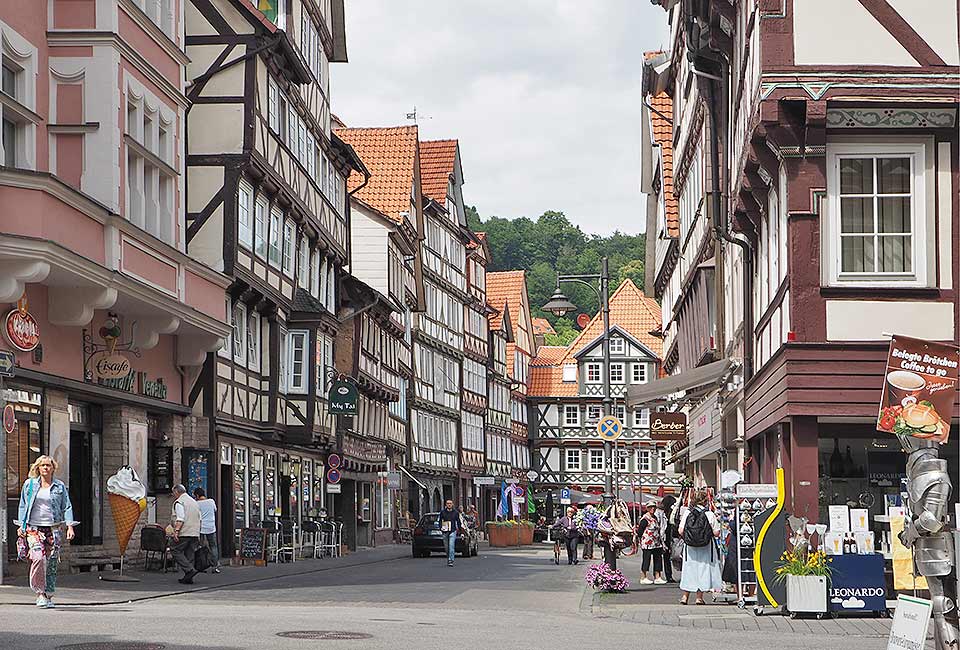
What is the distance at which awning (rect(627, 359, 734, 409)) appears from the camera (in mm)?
29203

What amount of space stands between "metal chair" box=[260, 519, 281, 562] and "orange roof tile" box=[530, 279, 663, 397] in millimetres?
63036

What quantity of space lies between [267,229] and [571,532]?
1153cm

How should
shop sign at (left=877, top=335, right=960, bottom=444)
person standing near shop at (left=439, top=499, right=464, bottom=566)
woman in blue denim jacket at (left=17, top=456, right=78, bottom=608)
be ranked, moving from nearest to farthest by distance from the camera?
shop sign at (left=877, top=335, right=960, bottom=444) → woman in blue denim jacket at (left=17, top=456, right=78, bottom=608) → person standing near shop at (left=439, top=499, right=464, bottom=566)

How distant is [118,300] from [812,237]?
11.5m

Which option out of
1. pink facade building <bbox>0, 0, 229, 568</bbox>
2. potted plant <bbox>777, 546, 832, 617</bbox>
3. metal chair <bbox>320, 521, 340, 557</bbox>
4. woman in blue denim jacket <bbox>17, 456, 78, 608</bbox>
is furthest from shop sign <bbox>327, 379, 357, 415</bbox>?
potted plant <bbox>777, 546, 832, 617</bbox>

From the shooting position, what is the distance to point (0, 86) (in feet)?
74.9

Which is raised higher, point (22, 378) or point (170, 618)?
point (22, 378)

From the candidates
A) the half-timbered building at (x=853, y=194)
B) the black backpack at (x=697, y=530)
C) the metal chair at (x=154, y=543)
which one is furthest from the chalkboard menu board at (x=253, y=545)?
the half-timbered building at (x=853, y=194)

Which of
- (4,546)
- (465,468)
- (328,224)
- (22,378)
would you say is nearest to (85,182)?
(22,378)

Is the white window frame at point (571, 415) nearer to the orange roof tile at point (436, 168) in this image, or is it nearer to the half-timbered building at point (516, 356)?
the half-timbered building at point (516, 356)

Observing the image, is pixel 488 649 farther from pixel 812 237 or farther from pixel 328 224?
pixel 328 224

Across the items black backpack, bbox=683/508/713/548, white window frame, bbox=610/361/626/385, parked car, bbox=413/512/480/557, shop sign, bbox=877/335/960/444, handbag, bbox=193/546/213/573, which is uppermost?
white window frame, bbox=610/361/626/385

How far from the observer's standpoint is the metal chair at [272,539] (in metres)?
37.4

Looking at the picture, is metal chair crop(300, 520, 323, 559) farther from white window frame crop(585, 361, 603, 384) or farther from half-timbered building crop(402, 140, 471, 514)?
white window frame crop(585, 361, 603, 384)
